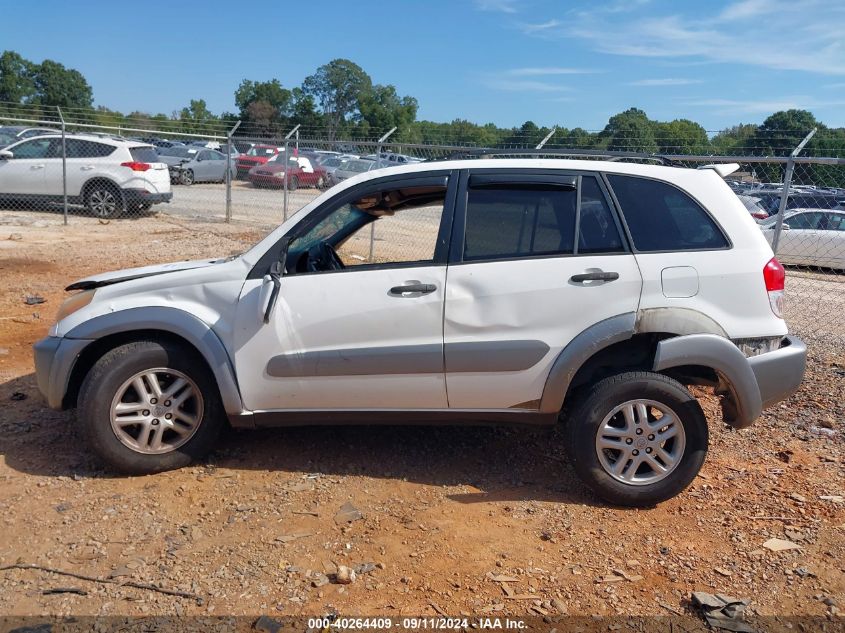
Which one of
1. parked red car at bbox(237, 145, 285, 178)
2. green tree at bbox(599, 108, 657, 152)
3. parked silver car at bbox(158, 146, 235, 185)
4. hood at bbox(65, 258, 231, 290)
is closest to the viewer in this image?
hood at bbox(65, 258, 231, 290)

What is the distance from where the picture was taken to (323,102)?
74.4 meters

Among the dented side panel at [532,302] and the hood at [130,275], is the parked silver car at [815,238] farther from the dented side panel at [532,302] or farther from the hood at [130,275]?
the hood at [130,275]

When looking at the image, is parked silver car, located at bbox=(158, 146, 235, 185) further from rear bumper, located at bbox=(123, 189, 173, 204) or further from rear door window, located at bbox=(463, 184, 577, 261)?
rear door window, located at bbox=(463, 184, 577, 261)

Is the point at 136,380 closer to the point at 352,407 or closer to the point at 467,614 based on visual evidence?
the point at 352,407

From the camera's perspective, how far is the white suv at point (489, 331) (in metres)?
4.04

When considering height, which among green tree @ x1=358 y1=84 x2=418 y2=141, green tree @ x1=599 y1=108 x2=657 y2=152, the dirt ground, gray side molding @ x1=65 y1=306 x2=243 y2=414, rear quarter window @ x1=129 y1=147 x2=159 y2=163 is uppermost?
green tree @ x1=358 y1=84 x2=418 y2=141

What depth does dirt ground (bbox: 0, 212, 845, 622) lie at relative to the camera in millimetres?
3275

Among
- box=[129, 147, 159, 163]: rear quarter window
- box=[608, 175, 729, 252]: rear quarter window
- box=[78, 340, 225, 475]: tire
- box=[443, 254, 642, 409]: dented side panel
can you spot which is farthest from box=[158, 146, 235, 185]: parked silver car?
box=[608, 175, 729, 252]: rear quarter window

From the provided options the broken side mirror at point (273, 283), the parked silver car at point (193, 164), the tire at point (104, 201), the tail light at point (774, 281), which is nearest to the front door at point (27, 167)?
the tire at point (104, 201)

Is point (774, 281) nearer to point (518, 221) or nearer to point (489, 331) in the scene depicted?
point (518, 221)

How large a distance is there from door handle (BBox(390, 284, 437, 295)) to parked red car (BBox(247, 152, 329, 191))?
15.0m

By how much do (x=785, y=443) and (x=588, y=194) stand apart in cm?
241

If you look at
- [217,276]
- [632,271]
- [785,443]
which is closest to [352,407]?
[217,276]

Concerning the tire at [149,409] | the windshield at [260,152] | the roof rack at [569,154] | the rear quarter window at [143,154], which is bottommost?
the tire at [149,409]
